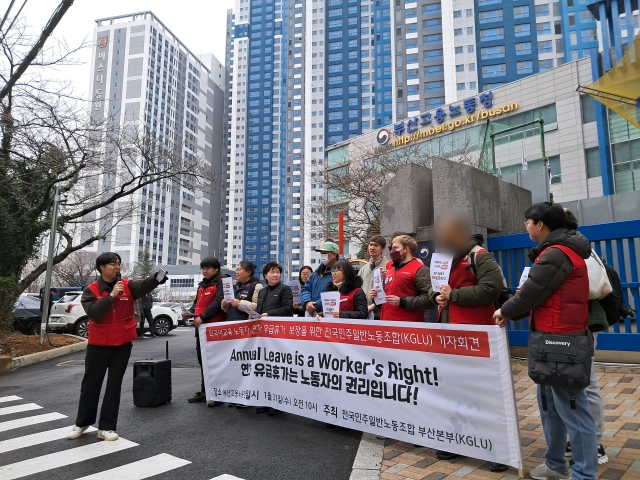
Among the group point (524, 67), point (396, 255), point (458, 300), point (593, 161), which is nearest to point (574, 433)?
point (458, 300)

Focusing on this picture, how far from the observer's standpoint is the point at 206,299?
6617 millimetres

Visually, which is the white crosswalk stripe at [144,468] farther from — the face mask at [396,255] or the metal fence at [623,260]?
the metal fence at [623,260]

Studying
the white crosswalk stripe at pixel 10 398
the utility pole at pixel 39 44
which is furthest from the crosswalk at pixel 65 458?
the utility pole at pixel 39 44

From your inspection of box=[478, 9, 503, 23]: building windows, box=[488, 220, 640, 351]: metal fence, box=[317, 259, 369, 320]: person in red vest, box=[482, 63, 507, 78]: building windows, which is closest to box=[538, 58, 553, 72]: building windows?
box=[482, 63, 507, 78]: building windows

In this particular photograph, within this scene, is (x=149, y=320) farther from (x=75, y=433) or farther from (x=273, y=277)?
(x=75, y=433)

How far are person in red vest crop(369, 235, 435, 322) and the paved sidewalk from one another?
49.0 inches

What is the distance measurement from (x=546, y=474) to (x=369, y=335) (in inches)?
71.9

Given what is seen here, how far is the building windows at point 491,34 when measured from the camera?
6738 cm

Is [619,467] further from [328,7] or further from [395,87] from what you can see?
[328,7]

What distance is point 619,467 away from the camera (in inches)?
141

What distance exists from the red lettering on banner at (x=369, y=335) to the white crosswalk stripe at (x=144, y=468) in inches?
70.0

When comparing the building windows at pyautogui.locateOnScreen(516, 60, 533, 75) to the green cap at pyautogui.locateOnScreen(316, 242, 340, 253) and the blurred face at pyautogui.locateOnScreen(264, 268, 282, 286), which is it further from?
the blurred face at pyautogui.locateOnScreen(264, 268, 282, 286)

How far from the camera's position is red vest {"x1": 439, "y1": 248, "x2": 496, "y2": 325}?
13.8ft

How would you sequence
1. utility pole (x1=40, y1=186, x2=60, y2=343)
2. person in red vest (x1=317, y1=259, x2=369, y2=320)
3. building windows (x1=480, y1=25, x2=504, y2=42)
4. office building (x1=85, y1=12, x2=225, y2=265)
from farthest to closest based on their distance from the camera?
office building (x1=85, y1=12, x2=225, y2=265)
building windows (x1=480, y1=25, x2=504, y2=42)
utility pole (x1=40, y1=186, x2=60, y2=343)
person in red vest (x1=317, y1=259, x2=369, y2=320)
